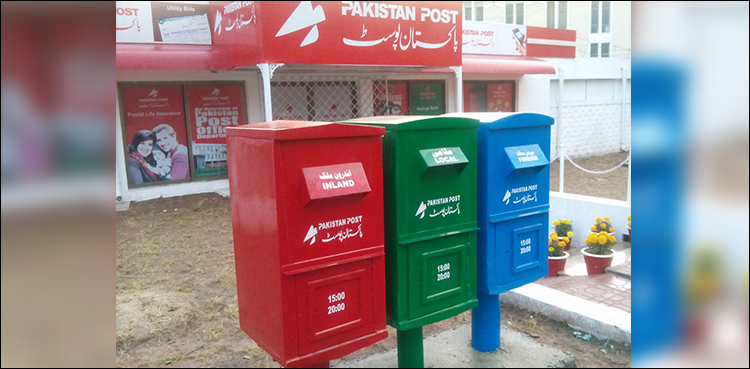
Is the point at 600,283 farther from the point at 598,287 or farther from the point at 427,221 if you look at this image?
the point at 427,221

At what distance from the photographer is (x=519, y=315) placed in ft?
14.0

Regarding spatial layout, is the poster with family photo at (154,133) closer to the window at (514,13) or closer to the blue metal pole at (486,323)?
the blue metal pole at (486,323)

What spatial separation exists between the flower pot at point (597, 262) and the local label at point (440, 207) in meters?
3.48

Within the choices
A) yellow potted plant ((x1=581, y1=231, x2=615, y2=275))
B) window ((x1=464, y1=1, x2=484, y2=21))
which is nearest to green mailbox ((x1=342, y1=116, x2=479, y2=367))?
yellow potted plant ((x1=581, y1=231, x2=615, y2=275))

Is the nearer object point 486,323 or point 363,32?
point 486,323

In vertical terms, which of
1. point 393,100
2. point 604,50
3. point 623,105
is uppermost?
point 604,50

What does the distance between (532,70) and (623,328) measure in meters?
10.7

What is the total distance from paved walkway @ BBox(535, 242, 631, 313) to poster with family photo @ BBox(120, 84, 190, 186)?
22.4 feet

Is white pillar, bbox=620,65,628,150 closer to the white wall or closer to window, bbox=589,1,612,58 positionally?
the white wall

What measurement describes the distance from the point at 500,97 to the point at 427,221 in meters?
11.9

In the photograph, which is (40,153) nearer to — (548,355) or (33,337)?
(33,337)

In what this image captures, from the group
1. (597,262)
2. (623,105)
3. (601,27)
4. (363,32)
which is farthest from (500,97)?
(601,27)

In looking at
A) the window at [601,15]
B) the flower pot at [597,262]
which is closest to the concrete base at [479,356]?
the flower pot at [597,262]

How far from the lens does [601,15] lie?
1673 inches
